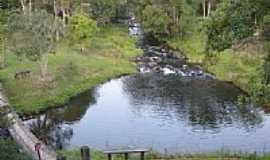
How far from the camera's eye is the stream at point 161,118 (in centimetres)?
4466

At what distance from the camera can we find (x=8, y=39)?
5838 cm

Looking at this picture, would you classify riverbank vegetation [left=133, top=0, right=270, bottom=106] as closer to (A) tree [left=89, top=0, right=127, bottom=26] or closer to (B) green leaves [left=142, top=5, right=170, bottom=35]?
(B) green leaves [left=142, top=5, right=170, bottom=35]

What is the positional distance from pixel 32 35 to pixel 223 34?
29898 mm

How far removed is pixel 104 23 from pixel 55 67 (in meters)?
26.8

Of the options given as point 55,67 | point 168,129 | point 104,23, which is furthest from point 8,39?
point 104,23

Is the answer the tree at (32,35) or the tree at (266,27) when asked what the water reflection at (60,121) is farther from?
the tree at (266,27)

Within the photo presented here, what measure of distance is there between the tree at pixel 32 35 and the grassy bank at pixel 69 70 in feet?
10.9

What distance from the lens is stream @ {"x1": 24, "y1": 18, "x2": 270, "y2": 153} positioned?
44.7m

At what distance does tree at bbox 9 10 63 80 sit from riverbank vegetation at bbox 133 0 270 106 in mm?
15501

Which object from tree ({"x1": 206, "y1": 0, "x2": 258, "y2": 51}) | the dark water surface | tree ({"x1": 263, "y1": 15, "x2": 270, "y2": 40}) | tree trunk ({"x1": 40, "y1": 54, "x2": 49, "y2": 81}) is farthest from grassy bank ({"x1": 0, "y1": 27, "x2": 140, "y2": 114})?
tree ({"x1": 263, "y1": 15, "x2": 270, "y2": 40})

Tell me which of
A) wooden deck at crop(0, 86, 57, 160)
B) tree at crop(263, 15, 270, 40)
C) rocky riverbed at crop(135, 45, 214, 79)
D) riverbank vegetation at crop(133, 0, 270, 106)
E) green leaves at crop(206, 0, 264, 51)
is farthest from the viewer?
rocky riverbed at crop(135, 45, 214, 79)

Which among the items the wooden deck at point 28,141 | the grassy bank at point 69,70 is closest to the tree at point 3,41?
the grassy bank at point 69,70

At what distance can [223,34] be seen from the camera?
29.2 m

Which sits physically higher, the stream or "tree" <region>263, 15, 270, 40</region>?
"tree" <region>263, 15, 270, 40</region>
